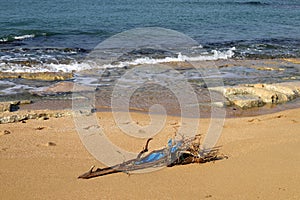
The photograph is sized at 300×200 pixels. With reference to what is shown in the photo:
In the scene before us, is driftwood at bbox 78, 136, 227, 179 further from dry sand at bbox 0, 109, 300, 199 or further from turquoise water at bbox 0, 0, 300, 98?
turquoise water at bbox 0, 0, 300, 98

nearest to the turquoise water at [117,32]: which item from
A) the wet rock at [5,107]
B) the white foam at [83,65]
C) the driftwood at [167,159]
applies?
the white foam at [83,65]

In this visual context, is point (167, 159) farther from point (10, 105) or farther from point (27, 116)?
point (10, 105)

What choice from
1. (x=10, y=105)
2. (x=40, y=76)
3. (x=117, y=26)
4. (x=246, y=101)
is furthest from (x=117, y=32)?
(x=10, y=105)

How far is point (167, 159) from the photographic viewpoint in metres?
4.05

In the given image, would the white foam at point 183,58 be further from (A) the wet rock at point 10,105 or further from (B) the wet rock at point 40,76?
(A) the wet rock at point 10,105

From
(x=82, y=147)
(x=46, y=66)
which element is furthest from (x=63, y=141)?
(x=46, y=66)

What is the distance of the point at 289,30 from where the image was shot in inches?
805

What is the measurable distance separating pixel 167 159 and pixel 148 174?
0.31 meters

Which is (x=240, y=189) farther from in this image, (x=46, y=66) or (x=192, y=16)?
(x=192, y=16)

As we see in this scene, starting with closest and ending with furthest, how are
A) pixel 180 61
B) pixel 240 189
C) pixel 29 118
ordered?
pixel 240 189
pixel 29 118
pixel 180 61

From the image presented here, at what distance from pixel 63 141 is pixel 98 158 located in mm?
746

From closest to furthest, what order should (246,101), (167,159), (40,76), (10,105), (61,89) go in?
1. (167,159)
2. (10,105)
3. (246,101)
4. (61,89)
5. (40,76)

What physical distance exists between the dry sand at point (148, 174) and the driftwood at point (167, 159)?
3.0 inches

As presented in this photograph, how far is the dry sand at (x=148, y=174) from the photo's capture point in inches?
139
